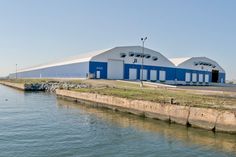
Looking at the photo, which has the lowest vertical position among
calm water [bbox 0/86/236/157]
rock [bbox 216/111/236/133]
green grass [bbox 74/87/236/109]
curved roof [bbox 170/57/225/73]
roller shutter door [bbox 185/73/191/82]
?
calm water [bbox 0/86/236/157]

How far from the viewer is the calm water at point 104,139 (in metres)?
14.3

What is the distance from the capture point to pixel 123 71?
66.2 m

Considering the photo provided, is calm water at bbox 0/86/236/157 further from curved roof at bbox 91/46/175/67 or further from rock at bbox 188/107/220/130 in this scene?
curved roof at bbox 91/46/175/67

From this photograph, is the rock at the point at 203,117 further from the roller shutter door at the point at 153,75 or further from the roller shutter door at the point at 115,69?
the roller shutter door at the point at 153,75

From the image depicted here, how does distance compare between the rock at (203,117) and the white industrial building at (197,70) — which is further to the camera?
the white industrial building at (197,70)

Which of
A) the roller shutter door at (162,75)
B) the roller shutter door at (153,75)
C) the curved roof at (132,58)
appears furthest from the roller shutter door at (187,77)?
the roller shutter door at (153,75)

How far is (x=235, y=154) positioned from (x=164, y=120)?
857cm

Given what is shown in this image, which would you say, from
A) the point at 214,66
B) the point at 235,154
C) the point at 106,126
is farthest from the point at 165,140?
the point at 214,66

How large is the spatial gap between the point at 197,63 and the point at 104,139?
2752 inches

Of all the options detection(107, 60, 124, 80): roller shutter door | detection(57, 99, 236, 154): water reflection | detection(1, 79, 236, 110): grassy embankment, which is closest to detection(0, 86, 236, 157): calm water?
detection(57, 99, 236, 154): water reflection

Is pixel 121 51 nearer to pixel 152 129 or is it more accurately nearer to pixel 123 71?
pixel 123 71

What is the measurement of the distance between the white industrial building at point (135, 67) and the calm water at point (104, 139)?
38.1m

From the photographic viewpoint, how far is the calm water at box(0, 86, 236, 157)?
46.8ft

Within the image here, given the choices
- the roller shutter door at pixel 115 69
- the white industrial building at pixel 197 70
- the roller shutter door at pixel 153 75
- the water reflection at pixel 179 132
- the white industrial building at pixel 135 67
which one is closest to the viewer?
the water reflection at pixel 179 132
